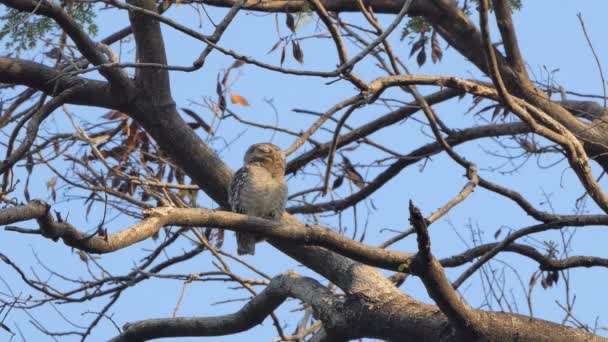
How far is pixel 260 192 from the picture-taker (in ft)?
20.5

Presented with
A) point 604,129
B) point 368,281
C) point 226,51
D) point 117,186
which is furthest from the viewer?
point 117,186

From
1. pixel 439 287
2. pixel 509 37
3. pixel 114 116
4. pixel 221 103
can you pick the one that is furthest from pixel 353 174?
A: pixel 439 287

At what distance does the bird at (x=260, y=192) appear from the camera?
241 inches

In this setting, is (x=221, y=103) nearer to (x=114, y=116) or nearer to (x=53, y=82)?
(x=114, y=116)

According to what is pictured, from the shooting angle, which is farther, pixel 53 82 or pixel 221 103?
pixel 221 103

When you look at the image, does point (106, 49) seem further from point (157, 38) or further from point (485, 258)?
point (485, 258)

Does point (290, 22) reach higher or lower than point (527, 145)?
higher

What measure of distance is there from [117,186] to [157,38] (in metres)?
1.77

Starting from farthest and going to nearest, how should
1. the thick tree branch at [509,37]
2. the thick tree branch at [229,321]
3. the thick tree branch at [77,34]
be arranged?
the thick tree branch at [509,37]
the thick tree branch at [229,321]
the thick tree branch at [77,34]

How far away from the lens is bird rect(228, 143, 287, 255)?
6109 millimetres

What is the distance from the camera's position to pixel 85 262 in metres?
5.90

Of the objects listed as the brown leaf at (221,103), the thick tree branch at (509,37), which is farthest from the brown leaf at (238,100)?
the thick tree branch at (509,37)

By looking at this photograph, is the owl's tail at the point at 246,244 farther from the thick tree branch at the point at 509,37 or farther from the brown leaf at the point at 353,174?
the thick tree branch at the point at 509,37

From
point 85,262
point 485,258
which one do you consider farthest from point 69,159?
point 485,258
